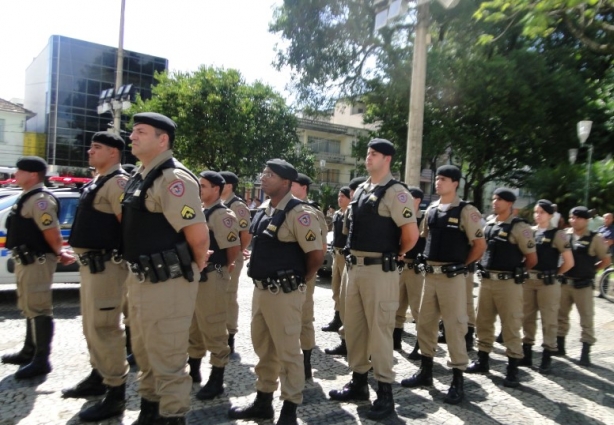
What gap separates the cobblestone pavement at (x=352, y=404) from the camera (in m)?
3.93

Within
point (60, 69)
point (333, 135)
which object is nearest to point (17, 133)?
point (60, 69)

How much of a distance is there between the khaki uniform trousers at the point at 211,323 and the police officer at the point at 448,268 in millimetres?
1815

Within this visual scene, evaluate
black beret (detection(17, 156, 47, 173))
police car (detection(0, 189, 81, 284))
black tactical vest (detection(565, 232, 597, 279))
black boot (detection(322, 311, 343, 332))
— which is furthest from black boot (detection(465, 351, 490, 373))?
police car (detection(0, 189, 81, 284))

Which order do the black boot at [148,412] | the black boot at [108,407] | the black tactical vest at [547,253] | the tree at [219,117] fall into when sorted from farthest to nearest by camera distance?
the tree at [219,117]
the black tactical vest at [547,253]
the black boot at [108,407]
the black boot at [148,412]

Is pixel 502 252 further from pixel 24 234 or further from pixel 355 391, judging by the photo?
pixel 24 234

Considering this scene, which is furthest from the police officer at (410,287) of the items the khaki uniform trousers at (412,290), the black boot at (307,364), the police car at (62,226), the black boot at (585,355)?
the police car at (62,226)

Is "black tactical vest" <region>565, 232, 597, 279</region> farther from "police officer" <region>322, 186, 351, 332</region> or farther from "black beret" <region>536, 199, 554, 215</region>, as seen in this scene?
"police officer" <region>322, 186, 351, 332</region>

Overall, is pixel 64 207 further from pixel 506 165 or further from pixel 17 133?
pixel 17 133

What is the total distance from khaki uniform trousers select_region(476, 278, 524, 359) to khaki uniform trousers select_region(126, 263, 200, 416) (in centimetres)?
347

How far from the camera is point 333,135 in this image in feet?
149

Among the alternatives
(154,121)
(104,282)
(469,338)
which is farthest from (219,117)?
(154,121)

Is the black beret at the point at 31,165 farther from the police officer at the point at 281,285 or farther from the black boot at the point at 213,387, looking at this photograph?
the black boot at the point at 213,387

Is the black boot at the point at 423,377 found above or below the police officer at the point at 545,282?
below

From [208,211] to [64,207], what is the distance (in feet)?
12.9
